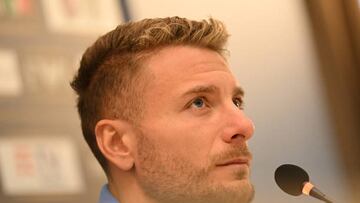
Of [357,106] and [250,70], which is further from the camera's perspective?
[357,106]

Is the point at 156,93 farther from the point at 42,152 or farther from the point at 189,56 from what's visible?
the point at 42,152

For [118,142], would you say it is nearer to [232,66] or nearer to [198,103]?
[198,103]

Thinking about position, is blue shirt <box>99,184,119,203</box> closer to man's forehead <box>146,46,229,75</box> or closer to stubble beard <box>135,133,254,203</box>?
stubble beard <box>135,133,254,203</box>

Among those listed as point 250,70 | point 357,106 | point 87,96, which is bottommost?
point 357,106

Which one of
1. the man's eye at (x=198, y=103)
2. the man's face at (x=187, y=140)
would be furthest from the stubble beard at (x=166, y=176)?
the man's eye at (x=198, y=103)

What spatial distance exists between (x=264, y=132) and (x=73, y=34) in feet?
1.77

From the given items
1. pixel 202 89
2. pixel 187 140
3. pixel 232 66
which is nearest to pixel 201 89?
pixel 202 89

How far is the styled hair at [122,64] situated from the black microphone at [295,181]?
0.31 metres

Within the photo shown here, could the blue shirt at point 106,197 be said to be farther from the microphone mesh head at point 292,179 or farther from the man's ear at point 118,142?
the microphone mesh head at point 292,179

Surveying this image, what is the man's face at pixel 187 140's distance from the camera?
1247 millimetres

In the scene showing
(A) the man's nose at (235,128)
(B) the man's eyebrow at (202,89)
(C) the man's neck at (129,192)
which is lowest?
(C) the man's neck at (129,192)

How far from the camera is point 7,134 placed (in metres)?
1.33

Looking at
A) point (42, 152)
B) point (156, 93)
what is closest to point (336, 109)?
point (156, 93)

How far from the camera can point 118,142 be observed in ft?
4.22
